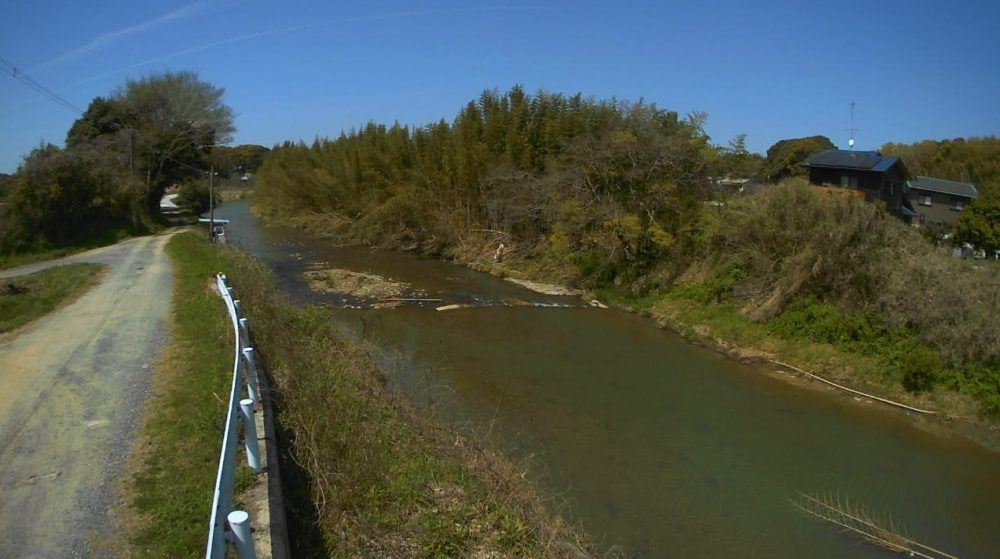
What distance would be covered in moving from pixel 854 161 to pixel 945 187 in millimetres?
5975

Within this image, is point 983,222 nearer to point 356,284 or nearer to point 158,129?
point 356,284

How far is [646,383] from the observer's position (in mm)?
12312

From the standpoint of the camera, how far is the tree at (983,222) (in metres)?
20.9

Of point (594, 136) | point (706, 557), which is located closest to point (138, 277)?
point (706, 557)

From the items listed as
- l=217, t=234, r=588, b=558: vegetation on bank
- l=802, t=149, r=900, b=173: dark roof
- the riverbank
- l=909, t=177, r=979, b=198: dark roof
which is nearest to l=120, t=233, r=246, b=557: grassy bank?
l=217, t=234, r=588, b=558: vegetation on bank

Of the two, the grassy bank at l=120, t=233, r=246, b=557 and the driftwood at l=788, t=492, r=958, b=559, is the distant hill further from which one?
the grassy bank at l=120, t=233, r=246, b=557

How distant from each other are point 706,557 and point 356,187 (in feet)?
100

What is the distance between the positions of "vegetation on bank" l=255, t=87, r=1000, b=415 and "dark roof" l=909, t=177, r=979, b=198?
2.74 metres

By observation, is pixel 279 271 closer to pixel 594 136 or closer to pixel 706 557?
pixel 594 136

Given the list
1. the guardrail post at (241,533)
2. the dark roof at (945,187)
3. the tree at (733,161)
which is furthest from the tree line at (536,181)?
the guardrail post at (241,533)

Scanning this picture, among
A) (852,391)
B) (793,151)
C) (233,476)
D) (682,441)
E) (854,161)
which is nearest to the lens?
(233,476)

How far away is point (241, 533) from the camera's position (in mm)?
3273

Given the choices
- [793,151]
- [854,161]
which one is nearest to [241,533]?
[854,161]

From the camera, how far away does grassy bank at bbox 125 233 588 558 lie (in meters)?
4.78
